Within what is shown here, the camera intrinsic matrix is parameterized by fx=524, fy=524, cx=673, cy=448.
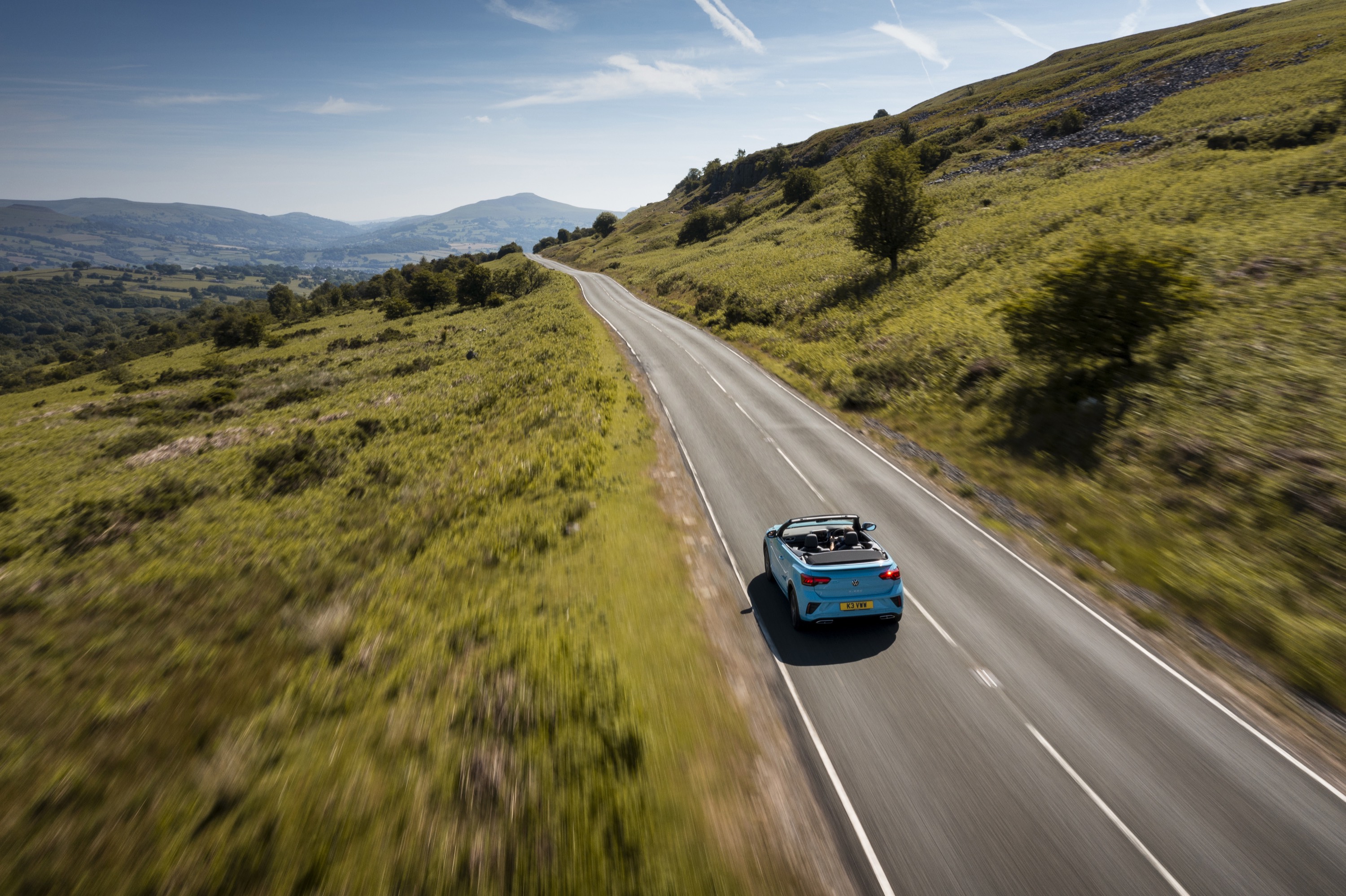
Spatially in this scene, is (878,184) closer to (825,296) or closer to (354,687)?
(825,296)

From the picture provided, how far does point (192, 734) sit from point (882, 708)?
10.3 m

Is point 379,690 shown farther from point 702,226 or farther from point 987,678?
point 702,226

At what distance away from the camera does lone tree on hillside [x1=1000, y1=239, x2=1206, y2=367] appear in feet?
52.6

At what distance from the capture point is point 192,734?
24.7ft

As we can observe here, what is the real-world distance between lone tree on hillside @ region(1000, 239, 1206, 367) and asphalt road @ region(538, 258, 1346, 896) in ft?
30.6

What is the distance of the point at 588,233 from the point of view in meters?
163

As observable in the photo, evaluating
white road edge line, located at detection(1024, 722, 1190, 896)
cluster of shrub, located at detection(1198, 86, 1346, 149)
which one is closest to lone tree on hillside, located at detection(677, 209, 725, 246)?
cluster of shrub, located at detection(1198, 86, 1346, 149)

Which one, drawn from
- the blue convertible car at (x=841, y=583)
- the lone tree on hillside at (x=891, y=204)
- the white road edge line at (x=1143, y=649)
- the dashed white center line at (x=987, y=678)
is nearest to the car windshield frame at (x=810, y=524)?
the blue convertible car at (x=841, y=583)

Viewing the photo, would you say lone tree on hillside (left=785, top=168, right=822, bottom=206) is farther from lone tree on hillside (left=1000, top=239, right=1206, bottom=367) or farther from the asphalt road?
the asphalt road

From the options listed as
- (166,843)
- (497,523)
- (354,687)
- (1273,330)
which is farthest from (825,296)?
(166,843)

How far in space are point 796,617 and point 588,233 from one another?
17116 centimetres

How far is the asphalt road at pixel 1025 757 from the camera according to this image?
6086 mm

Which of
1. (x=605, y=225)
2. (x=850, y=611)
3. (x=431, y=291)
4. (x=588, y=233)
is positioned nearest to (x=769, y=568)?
(x=850, y=611)

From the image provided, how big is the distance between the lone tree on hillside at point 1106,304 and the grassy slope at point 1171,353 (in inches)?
53.2
